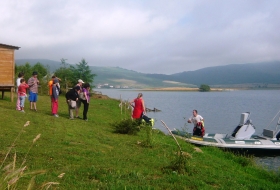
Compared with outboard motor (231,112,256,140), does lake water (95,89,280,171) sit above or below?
below

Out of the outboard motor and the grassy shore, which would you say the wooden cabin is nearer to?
the grassy shore

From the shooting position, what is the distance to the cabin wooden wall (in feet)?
65.1

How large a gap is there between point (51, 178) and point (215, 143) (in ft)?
39.4

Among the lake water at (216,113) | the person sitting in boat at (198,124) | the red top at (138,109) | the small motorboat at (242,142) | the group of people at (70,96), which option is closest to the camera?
the group of people at (70,96)

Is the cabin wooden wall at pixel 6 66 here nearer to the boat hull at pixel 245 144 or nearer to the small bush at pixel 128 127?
the small bush at pixel 128 127

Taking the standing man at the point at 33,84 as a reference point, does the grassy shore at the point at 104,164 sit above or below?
below

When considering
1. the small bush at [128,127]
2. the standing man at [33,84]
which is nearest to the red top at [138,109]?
the small bush at [128,127]

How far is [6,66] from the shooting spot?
20109 millimetres

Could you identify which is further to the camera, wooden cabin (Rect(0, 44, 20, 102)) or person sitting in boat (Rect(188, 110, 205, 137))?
wooden cabin (Rect(0, 44, 20, 102))

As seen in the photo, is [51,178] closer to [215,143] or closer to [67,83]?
[215,143]

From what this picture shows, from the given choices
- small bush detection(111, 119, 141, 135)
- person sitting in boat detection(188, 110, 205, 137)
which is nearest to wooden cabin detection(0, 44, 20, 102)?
small bush detection(111, 119, 141, 135)

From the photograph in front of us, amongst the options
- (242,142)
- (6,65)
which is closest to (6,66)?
(6,65)

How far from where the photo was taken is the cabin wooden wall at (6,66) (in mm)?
19853

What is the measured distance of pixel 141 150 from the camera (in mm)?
10164
